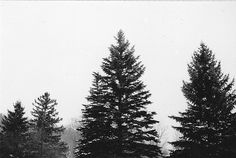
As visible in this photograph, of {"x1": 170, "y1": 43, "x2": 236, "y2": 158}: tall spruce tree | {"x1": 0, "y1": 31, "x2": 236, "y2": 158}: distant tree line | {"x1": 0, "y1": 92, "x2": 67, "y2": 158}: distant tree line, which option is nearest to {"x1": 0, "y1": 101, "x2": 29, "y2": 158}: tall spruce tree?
{"x1": 0, "y1": 92, "x2": 67, "y2": 158}: distant tree line

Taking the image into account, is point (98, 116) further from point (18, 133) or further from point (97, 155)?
point (18, 133)

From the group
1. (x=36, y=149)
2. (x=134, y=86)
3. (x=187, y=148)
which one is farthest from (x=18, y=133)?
(x=187, y=148)

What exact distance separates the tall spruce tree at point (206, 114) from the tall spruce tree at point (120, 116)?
208 centimetres

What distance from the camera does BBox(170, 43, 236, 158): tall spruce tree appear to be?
57.3ft

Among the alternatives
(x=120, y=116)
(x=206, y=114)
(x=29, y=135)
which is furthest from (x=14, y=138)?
(x=206, y=114)

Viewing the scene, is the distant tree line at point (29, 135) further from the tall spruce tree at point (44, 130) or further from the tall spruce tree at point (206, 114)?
the tall spruce tree at point (206, 114)

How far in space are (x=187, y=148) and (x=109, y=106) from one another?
576 cm

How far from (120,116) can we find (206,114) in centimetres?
555

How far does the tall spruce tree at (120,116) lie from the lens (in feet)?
60.7

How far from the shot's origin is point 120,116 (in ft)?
62.8

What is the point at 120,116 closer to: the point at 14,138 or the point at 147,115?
the point at 147,115

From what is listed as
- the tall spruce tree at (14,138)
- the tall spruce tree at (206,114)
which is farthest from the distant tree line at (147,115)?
the tall spruce tree at (14,138)

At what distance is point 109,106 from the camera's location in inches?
774

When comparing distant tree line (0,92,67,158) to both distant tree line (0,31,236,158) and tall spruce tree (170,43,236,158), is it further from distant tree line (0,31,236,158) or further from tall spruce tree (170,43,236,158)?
tall spruce tree (170,43,236,158)
